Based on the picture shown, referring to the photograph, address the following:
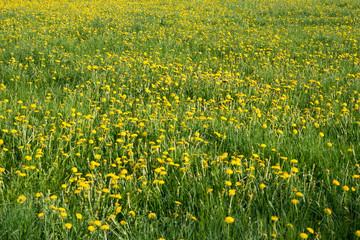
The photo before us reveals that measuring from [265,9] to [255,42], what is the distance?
7.52 m

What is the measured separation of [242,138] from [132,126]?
1096mm

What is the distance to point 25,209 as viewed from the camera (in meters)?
1.86

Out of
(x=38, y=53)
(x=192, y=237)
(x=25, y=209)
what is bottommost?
(x=192, y=237)

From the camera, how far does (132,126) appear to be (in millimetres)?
3201

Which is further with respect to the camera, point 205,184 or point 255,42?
point 255,42

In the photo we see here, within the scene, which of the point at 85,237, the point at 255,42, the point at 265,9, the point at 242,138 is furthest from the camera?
the point at 265,9

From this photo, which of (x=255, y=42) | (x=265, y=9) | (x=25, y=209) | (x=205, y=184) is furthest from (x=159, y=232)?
(x=265, y=9)

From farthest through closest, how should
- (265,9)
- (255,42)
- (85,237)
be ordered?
(265,9) → (255,42) → (85,237)

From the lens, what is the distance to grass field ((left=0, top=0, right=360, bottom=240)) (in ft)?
6.26

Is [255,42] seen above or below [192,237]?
above

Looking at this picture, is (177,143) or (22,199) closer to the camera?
(22,199)

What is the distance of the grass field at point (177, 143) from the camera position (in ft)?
6.26

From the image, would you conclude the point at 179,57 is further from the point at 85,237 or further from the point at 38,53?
the point at 85,237

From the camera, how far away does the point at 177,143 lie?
9.10ft
